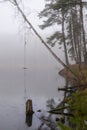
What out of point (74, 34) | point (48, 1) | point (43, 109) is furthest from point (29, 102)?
point (48, 1)

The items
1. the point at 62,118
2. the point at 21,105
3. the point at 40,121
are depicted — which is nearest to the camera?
the point at 62,118

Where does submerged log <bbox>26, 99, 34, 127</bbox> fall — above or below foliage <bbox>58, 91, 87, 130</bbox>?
below

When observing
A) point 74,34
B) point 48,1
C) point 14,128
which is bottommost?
point 14,128

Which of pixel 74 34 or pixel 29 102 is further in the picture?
pixel 74 34

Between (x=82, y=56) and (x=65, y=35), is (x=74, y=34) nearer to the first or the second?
(x=82, y=56)

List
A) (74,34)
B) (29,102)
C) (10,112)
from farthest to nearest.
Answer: (74,34)
(10,112)
(29,102)

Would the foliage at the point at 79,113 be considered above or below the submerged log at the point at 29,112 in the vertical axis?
above

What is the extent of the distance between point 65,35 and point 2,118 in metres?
21.8

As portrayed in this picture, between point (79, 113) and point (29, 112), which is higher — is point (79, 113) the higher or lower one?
the higher one

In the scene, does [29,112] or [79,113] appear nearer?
[79,113]

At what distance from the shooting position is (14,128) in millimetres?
15055

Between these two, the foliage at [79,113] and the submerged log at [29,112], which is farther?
the submerged log at [29,112]

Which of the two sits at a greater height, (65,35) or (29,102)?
(65,35)

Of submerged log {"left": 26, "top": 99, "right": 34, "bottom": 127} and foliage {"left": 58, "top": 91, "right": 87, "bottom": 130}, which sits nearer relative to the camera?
foliage {"left": 58, "top": 91, "right": 87, "bottom": 130}
